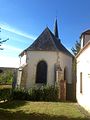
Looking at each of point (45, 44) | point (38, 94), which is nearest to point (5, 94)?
point (38, 94)

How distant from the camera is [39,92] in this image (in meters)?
23.3

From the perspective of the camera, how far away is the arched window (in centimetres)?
2775

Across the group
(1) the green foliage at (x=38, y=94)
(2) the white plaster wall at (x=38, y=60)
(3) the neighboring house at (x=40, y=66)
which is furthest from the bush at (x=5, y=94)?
(2) the white plaster wall at (x=38, y=60)

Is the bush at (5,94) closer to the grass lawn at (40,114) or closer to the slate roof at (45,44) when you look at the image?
the grass lawn at (40,114)

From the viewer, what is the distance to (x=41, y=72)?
27891mm

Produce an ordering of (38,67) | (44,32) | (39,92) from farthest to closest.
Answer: (44,32) → (38,67) → (39,92)

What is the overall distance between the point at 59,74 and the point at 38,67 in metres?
3.29

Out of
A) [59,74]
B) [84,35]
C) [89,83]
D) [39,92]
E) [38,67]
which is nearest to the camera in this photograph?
[89,83]

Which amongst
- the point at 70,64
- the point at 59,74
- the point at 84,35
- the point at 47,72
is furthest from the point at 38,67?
the point at 84,35

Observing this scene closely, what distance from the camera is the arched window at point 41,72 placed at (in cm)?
2775

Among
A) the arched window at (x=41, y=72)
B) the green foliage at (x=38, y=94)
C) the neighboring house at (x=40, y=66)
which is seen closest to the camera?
the green foliage at (x=38, y=94)

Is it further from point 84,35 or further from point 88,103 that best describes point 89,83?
point 84,35

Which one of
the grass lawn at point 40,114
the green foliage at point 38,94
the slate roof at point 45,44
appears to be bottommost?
the grass lawn at point 40,114

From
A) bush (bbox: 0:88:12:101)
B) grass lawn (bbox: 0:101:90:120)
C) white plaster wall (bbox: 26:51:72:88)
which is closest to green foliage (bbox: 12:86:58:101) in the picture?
bush (bbox: 0:88:12:101)
